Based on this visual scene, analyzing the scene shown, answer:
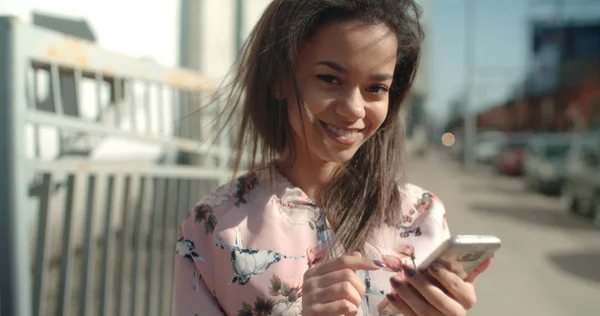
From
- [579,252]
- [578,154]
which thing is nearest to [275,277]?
[579,252]

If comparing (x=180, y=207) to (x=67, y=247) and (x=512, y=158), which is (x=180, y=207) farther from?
(x=512, y=158)

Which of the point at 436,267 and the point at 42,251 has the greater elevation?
the point at 436,267

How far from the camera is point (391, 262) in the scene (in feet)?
4.34

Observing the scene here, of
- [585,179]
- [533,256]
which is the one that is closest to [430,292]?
[533,256]

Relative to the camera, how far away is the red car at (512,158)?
22547 mm

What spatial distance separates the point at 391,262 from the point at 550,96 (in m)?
38.9

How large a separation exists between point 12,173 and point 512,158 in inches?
899

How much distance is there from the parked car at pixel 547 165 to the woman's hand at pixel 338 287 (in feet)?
49.8

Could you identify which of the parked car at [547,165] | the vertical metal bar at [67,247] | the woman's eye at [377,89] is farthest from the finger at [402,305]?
the parked car at [547,165]

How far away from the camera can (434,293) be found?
1.07m

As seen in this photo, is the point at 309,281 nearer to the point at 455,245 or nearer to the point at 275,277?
the point at 275,277

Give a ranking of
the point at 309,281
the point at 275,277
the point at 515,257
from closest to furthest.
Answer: the point at 309,281, the point at 275,277, the point at 515,257

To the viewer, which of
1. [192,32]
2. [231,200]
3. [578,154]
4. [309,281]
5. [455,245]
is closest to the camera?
[455,245]

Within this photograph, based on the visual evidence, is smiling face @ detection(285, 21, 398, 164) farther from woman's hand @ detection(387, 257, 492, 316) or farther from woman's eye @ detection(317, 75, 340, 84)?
woman's hand @ detection(387, 257, 492, 316)
